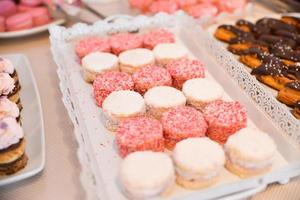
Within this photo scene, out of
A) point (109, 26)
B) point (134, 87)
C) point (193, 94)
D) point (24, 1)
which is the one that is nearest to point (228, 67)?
point (193, 94)

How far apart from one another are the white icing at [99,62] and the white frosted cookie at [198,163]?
0.54 metres

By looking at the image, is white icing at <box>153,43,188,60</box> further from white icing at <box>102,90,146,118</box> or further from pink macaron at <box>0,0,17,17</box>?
pink macaron at <box>0,0,17,17</box>

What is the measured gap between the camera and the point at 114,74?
1441 mm

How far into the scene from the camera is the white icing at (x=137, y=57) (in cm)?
153

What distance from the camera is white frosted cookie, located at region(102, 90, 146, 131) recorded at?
49.3 inches

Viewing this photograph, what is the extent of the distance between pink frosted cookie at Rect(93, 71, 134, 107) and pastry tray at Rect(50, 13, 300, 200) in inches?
1.8

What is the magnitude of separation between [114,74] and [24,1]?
827mm

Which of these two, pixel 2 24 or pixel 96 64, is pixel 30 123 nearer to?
pixel 96 64

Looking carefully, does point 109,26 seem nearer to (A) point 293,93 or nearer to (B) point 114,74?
(B) point 114,74

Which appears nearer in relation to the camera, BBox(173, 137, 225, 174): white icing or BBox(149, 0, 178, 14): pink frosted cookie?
BBox(173, 137, 225, 174): white icing

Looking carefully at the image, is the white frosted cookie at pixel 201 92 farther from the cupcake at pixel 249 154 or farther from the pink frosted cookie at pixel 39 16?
the pink frosted cookie at pixel 39 16

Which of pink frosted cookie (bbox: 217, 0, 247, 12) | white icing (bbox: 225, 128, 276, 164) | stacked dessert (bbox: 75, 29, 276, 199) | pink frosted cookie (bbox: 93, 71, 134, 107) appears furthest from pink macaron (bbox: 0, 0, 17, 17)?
white icing (bbox: 225, 128, 276, 164)

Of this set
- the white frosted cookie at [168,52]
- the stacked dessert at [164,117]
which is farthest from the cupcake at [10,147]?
the white frosted cookie at [168,52]

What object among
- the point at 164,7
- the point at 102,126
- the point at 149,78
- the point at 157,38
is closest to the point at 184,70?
the point at 149,78
